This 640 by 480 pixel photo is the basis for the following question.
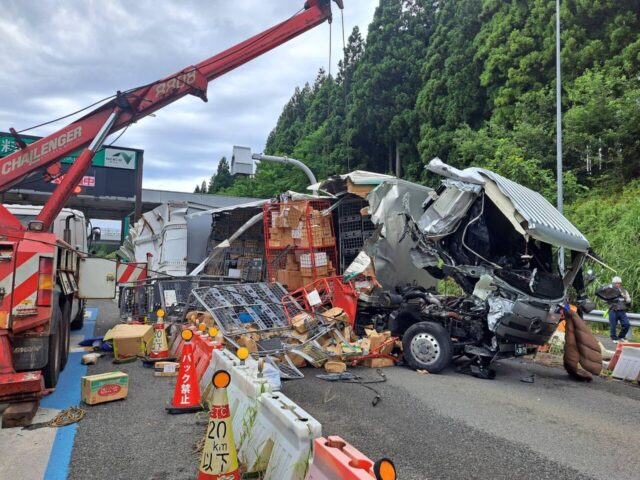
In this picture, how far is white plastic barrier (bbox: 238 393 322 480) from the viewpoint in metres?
2.76

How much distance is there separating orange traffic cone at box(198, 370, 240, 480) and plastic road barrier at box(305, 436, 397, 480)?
65 centimetres

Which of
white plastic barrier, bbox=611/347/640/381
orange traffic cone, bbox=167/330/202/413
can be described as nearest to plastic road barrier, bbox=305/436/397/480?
orange traffic cone, bbox=167/330/202/413

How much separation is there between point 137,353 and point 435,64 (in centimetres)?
2888

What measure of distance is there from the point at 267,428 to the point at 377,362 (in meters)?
4.43

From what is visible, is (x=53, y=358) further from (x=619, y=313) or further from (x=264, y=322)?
(x=619, y=313)

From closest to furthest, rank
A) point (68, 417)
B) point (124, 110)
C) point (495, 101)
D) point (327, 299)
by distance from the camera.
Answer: point (68, 417)
point (124, 110)
point (327, 299)
point (495, 101)

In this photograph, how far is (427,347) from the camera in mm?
7238

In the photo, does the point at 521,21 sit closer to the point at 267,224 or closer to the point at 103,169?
the point at 267,224

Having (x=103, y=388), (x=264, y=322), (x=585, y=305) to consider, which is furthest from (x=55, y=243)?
(x=585, y=305)

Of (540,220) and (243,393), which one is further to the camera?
(540,220)

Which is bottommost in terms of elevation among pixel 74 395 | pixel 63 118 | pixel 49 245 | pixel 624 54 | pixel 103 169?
pixel 74 395

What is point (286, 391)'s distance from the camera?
5953 mm

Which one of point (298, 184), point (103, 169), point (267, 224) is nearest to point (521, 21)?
point (298, 184)

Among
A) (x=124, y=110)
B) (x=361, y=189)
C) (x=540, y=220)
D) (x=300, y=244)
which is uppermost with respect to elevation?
(x=124, y=110)
